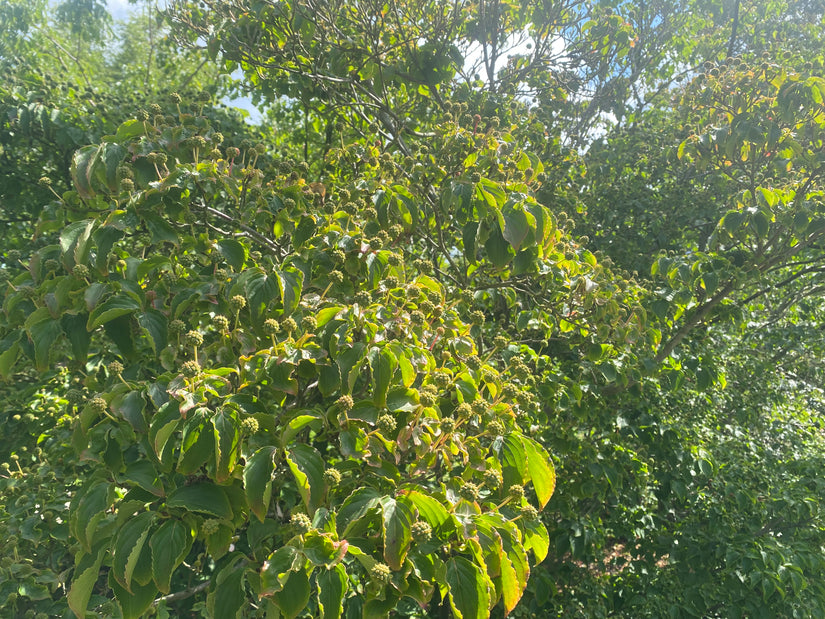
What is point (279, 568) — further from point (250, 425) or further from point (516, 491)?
point (516, 491)

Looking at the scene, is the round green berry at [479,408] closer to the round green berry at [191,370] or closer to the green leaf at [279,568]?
the green leaf at [279,568]

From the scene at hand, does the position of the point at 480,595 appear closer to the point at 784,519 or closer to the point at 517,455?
the point at 517,455

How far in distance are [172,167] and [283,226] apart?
0.58m

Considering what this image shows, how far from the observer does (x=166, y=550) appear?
156 cm

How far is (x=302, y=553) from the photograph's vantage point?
4.55 ft

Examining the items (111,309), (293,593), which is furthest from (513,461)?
(111,309)

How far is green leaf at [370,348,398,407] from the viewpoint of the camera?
1778 mm

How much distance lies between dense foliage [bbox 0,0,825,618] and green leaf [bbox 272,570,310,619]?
0.4 inches

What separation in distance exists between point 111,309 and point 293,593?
45.7 inches

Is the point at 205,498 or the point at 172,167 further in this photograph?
the point at 172,167

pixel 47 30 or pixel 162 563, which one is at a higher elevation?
pixel 47 30

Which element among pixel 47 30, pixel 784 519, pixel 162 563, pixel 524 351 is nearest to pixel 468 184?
pixel 524 351

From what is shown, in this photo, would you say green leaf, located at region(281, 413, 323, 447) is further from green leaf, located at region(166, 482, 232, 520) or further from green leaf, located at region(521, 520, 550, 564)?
green leaf, located at region(521, 520, 550, 564)

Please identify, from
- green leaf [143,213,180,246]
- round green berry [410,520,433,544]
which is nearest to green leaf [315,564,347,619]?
round green berry [410,520,433,544]
